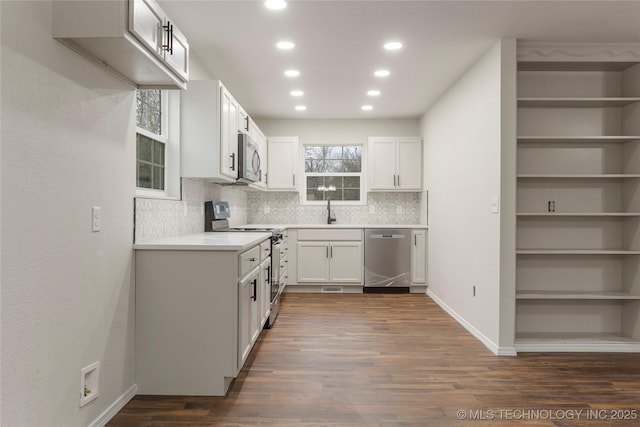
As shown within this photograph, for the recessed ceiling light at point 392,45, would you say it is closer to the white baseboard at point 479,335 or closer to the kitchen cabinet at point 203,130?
the kitchen cabinet at point 203,130

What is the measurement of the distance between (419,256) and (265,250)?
9.13ft

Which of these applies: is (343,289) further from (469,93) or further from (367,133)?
(469,93)

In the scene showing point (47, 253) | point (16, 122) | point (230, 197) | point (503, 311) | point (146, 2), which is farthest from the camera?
point (230, 197)

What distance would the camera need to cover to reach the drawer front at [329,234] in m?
5.50

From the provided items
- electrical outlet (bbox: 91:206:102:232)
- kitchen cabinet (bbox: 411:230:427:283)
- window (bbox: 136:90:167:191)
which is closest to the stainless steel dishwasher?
kitchen cabinet (bbox: 411:230:427:283)

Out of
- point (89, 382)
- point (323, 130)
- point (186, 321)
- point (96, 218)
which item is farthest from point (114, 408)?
point (323, 130)

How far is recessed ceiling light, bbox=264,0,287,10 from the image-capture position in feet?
8.49

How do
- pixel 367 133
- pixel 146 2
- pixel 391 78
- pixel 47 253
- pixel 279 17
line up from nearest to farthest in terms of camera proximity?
pixel 47 253, pixel 146 2, pixel 279 17, pixel 391 78, pixel 367 133

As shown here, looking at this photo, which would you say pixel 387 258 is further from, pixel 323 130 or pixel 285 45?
pixel 285 45

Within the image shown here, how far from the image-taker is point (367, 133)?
6113 millimetres

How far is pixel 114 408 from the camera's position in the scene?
219 cm

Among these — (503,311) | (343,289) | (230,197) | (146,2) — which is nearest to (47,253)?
(146,2)

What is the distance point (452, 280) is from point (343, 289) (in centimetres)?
166

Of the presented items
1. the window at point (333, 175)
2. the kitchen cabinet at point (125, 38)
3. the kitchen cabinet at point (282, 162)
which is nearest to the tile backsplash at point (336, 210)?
the window at point (333, 175)
